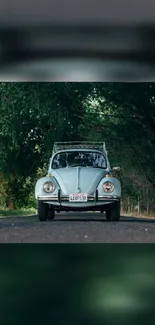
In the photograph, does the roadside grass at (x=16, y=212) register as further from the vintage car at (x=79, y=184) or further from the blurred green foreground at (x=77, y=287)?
the blurred green foreground at (x=77, y=287)

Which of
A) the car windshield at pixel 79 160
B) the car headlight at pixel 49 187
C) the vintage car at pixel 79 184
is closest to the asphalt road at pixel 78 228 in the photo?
the vintage car at pixel 79 184

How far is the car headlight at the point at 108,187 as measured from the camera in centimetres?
608

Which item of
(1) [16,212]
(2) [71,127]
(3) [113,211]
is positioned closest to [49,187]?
(1) [16,212]

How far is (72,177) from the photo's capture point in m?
6.01

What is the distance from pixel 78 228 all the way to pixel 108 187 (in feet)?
1.68

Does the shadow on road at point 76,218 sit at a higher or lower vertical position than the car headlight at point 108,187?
lower

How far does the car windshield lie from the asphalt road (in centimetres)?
58

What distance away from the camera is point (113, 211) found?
6.19 meters

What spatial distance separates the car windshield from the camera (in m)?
5.73

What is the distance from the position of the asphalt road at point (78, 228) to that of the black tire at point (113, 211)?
7cm

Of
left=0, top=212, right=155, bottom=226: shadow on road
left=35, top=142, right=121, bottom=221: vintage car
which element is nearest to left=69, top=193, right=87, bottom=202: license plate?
left=35, top=142, right=121, bottom=221: vintage car

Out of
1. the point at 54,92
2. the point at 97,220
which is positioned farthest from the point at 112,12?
the point at 54,92

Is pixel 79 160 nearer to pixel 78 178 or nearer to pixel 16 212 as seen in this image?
pixel 78 178

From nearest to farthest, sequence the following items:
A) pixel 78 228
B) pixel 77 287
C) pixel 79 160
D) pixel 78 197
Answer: pixel 77 287, pixel 79 160, pixel 78 228, pixel 78 197
